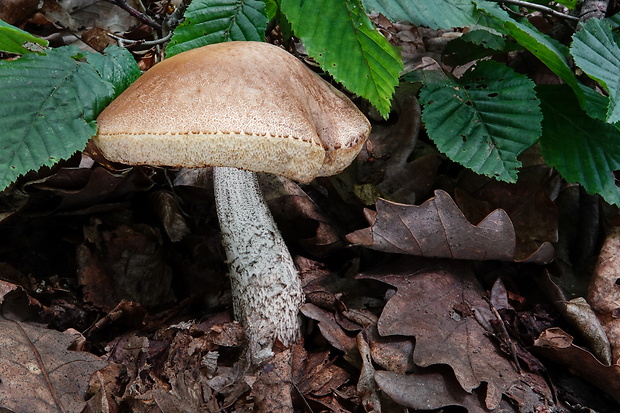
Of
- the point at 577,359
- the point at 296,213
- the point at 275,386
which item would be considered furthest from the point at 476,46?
the point at 275,386

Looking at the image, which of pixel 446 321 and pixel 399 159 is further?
pixel 399 159

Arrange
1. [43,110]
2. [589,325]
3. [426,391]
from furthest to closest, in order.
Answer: [589,325]
[426,391]
[43,110]

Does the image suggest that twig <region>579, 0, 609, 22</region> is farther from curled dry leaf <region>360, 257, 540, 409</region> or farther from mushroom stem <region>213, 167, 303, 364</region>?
mushroom stem <region>213, 167, 303, 364</region>

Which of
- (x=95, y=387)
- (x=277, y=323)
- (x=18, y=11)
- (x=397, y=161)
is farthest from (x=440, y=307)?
(x=18, y=11)

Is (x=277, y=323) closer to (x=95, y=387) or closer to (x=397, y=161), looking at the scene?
(x=95, y=387)

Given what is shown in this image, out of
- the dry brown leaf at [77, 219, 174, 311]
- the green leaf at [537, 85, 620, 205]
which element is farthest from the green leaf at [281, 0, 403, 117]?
the dry brown leaf at [77, 219, 174, 311]

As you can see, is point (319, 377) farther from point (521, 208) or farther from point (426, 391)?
point (521, 208)

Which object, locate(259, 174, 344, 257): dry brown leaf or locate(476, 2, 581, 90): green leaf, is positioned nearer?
locate(476, 2, 581, 90): green leaf
